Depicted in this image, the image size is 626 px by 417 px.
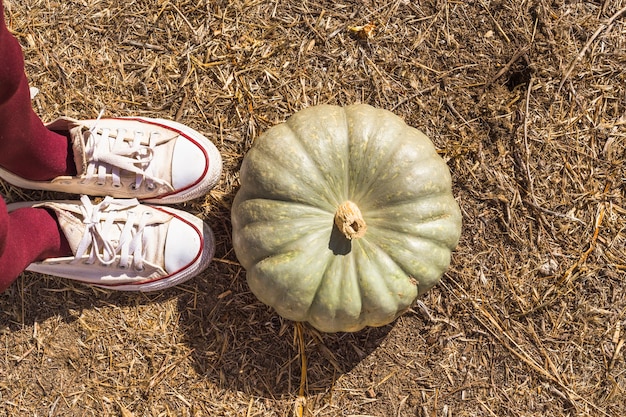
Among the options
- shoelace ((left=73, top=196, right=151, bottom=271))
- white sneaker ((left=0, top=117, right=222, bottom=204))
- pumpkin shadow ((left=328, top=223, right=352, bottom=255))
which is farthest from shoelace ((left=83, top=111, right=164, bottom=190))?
pumpkin shadow ((left=328, top=223, right=352, bottom=255))

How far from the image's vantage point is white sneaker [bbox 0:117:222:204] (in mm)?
2920

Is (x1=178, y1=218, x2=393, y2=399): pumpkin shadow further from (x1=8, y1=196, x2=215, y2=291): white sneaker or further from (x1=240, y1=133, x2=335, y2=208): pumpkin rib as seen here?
(x1=240, y1=133, x2=335, y2=208): pumpkin rib

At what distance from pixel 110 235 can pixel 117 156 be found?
426 millimetres

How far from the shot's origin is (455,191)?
10.3ft

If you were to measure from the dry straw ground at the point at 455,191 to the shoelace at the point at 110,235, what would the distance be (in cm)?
30

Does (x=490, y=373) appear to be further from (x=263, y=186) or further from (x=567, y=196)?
(x=263, y=186)

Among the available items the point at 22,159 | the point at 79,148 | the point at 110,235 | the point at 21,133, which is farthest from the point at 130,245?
the point at 21,133

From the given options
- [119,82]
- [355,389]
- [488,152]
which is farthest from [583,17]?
[119,82]

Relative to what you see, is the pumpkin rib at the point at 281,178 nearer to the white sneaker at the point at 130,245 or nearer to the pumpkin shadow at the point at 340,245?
the pumpkin shadow at the point at 340,245

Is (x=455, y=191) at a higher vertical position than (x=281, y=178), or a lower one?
lower

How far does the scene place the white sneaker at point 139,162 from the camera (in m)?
2.92

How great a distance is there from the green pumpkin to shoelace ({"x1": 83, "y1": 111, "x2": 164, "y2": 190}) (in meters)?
0.78

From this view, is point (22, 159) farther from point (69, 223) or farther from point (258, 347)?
point (258, 347)

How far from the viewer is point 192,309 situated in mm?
3143
